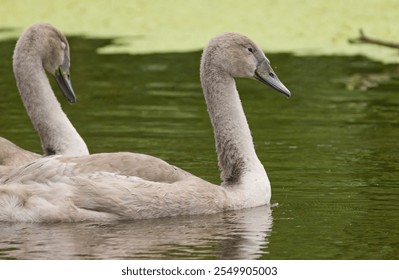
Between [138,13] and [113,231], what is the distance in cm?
1460

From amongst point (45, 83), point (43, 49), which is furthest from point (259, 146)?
Result: point (43, 49)

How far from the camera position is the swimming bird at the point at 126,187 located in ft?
31.8

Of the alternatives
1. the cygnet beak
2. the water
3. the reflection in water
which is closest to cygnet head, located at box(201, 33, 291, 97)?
the cygnet beak

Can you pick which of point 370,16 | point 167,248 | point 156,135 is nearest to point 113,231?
point 167,248

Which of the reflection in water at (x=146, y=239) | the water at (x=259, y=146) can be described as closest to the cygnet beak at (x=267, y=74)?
the water at (x=259, y=146)

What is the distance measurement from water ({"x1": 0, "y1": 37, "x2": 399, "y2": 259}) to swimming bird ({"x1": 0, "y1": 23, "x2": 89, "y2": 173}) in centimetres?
130

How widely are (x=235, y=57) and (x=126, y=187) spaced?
153 centimetres

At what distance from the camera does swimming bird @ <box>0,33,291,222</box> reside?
9688 mm

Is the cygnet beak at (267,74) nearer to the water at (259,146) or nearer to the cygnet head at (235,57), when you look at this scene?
the cygnet head at (235,57)

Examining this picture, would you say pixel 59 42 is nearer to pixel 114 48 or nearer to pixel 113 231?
pixel 113 231

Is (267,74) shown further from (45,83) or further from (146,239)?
(146,239)

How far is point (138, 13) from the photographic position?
940 inches

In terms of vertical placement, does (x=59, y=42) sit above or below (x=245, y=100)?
above

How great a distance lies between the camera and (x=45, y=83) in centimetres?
1151
